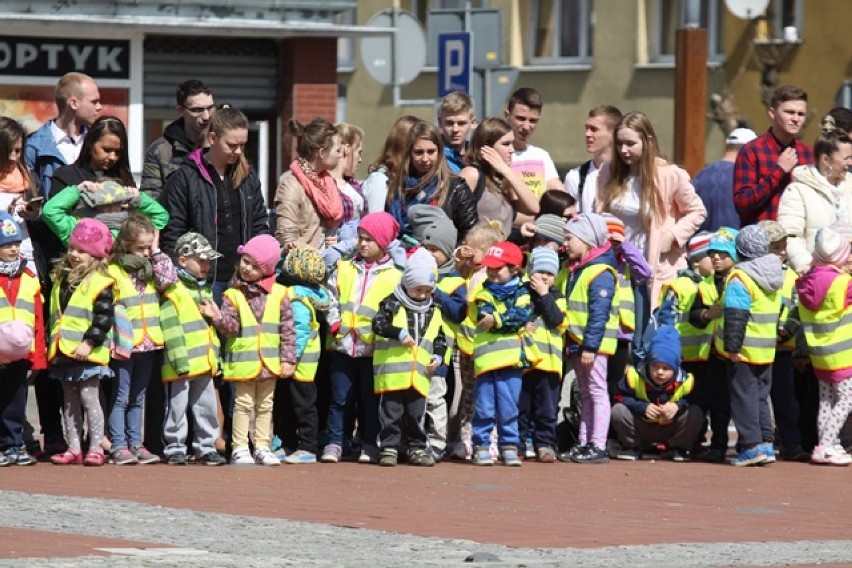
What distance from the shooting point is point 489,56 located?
20797 mm

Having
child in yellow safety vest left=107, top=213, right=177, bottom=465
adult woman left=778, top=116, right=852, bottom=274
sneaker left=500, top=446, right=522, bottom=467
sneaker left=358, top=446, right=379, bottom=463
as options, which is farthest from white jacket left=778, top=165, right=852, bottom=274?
child in yellow safety vest left=107, top=213, right=177, bottom=465

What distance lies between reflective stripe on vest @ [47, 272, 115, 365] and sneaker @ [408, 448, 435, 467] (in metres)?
1.94

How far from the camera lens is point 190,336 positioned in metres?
13.6

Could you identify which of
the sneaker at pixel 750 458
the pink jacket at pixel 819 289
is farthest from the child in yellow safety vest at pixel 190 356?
the pink jacket at pixel 819 289

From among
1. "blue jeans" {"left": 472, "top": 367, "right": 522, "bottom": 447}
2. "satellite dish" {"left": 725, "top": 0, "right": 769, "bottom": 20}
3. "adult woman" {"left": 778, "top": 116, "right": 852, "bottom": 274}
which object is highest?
"satellite dish" {"left": 725, "top": 0, "right": 769, "bottom": 20}

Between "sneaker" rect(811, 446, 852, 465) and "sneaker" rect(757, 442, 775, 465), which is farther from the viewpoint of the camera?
"sneaker" rect(811, 446, 852, 465)

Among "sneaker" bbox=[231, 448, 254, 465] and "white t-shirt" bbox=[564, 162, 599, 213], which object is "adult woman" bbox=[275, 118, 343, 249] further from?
"white t-shirt" bbox=[564, 162, 599, 213]

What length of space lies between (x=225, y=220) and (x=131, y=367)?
1.10 m

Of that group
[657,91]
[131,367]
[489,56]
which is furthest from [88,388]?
[657,91]

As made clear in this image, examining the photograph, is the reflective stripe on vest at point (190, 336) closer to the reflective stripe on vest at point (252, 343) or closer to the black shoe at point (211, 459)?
the reflective stripe on vest at point (252, 343)

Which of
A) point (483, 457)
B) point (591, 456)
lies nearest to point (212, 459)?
point (483, 457)

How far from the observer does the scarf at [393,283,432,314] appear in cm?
1377

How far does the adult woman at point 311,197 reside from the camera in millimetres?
14383

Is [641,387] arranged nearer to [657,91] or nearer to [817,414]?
[817,414]
